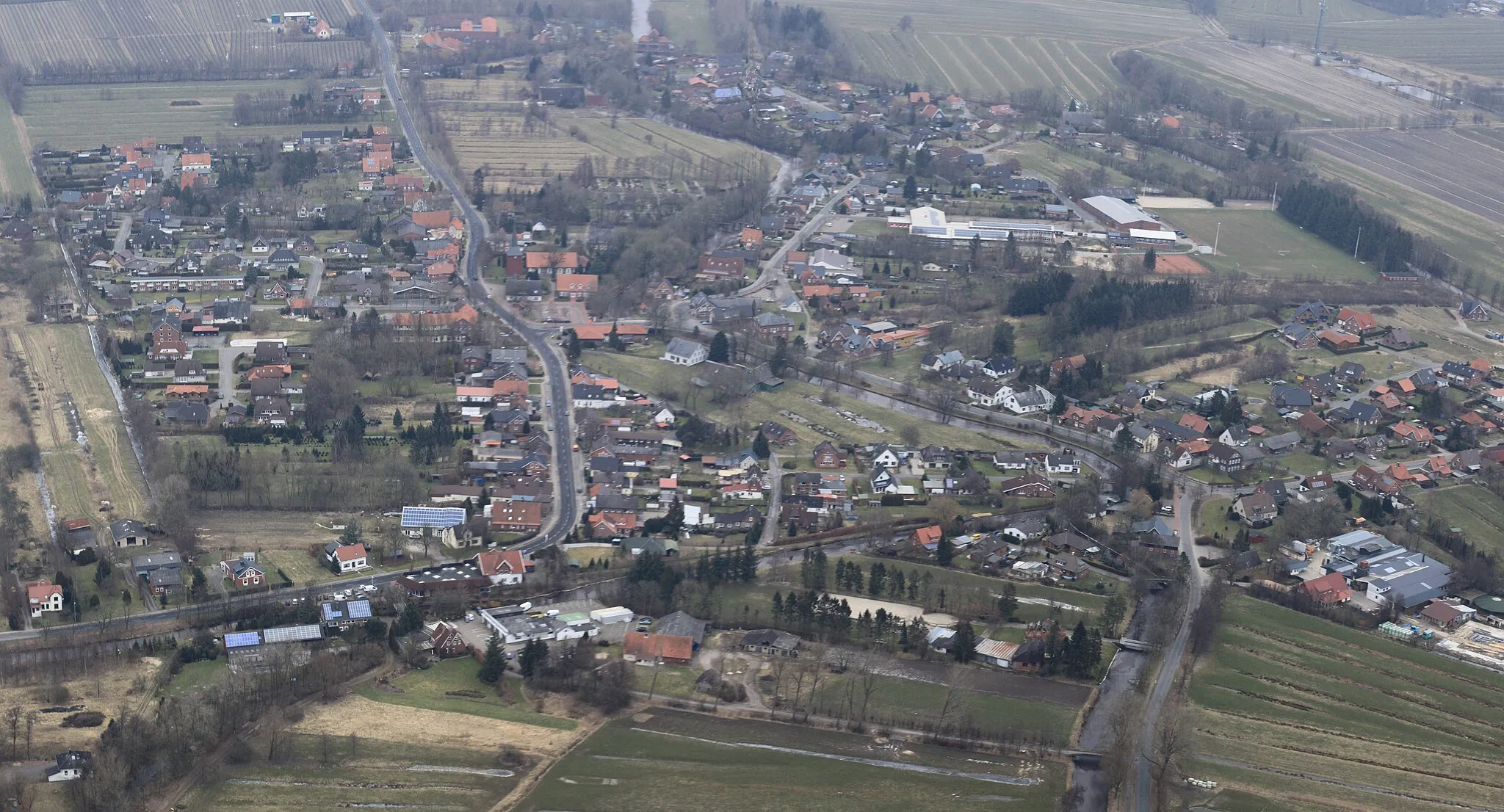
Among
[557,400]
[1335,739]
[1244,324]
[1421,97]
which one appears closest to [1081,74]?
[1421,97]

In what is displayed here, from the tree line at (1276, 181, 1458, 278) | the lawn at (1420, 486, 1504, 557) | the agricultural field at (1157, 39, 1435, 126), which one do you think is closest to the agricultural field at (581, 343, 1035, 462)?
the lawn at (1420, 486, 1504, 557)

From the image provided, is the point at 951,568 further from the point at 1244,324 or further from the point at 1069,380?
the point at 1244,324

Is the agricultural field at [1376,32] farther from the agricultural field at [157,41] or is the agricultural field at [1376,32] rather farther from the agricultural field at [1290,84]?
the agricultural field at [157,41]

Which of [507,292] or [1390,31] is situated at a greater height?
[1390,31]

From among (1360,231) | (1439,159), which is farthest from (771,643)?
(1439,159)

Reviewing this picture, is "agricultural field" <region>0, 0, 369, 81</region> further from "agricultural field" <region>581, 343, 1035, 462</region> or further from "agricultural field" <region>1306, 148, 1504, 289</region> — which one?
"agricultural field" <region>1306, 148, 1504, 289</region>

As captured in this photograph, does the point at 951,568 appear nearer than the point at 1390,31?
Yes
